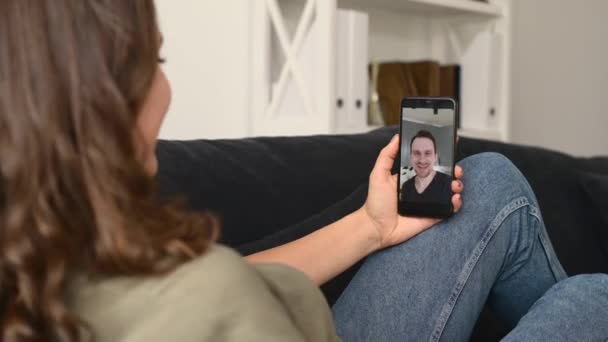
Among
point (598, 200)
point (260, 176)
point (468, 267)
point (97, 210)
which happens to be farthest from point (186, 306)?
point (598, 200)

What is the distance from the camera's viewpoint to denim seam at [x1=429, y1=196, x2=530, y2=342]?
1014 mm

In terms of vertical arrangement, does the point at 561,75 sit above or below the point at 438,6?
below

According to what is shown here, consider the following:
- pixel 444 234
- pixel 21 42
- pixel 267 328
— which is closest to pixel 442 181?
pixel 444 234

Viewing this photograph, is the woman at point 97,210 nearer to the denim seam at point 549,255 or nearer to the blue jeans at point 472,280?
the blue jeans at point 472,280

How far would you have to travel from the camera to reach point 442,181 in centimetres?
106

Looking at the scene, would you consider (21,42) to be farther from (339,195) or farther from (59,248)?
(339,195)

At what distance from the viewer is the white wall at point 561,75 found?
266 cm

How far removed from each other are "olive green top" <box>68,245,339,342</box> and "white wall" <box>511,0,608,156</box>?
221 cm

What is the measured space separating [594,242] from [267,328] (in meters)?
1.28

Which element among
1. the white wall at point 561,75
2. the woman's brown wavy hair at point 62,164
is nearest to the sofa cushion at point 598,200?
the white wall at point 561,75

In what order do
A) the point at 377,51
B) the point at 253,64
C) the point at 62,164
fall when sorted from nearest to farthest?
the point at 62,164, the point at 253,64, the point at 377,51

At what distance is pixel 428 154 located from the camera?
41.7 inches

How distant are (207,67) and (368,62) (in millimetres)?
473

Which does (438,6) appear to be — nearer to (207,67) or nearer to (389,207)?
(207,67)
